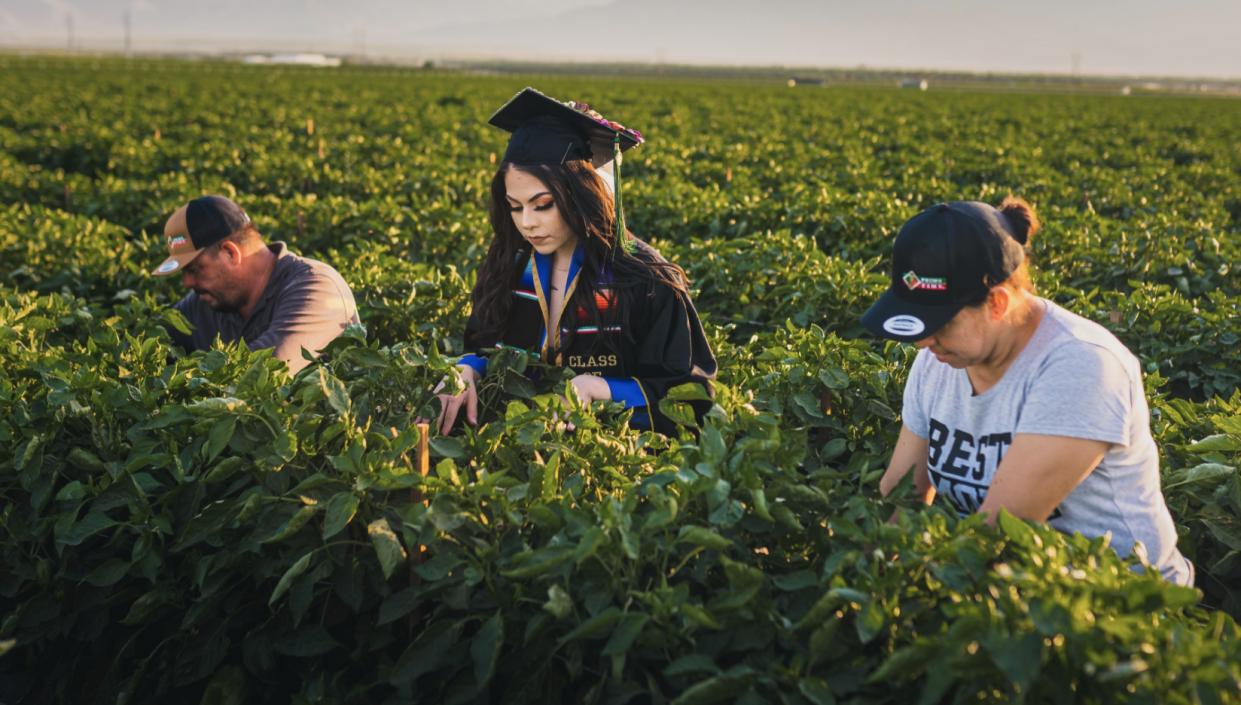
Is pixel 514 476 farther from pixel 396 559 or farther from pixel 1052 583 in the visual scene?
pixel 1052 583

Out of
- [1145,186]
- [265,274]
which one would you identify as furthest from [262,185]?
[1145,186]

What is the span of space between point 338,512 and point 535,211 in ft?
3.69

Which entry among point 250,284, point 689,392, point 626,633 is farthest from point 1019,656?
point 250,284

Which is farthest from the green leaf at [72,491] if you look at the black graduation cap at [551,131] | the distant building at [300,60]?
the distant building at [300,60]

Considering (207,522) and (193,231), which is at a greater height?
(193,231)

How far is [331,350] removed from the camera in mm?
2400

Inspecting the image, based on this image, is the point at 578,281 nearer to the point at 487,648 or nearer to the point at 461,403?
the point at 461,403

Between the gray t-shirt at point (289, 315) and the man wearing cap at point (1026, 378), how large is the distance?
2.46 metres

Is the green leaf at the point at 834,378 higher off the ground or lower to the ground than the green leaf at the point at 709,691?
higher

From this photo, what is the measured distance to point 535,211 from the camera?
243 cm

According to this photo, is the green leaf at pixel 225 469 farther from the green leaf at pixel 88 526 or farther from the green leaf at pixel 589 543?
the green leaf at pixel 589 543

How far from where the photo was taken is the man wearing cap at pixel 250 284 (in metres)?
3.36

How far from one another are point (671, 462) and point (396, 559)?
0.74m

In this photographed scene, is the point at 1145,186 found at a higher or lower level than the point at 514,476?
higher
